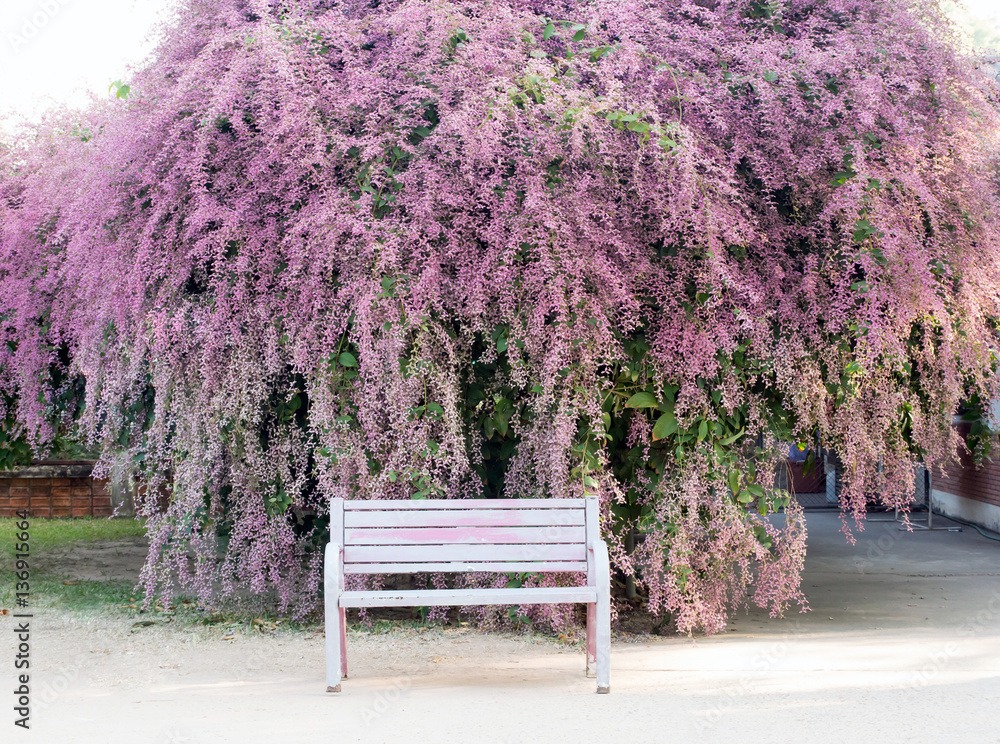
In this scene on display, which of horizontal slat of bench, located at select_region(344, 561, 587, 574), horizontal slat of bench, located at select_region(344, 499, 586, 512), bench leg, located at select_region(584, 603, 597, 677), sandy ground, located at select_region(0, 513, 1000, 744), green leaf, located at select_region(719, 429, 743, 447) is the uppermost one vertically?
green leaf, located at select_region(719, 429, 743, 447)

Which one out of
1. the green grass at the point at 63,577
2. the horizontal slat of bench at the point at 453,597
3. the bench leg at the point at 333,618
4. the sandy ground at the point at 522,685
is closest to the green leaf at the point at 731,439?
the sandy ground at the point at 522,685

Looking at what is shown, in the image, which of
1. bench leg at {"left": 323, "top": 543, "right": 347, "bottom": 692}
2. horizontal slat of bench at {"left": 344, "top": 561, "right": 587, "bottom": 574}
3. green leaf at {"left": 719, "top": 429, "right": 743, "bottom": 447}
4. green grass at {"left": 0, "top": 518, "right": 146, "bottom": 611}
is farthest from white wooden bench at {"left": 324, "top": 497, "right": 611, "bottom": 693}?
green grass at {"left": 0, "top": 518, "right": 146, "bottom": 611}

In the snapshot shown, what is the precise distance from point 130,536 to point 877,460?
31.9 feet

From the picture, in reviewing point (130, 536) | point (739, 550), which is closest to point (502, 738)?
point (739, 550)

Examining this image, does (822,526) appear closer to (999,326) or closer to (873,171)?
(999,326)

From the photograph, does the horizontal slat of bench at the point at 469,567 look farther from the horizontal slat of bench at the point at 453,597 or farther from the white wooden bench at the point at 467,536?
the horizontal slat of bench at the point at 453,597

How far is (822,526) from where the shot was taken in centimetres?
1341

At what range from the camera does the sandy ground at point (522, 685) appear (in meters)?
3.96

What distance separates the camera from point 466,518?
16.4ft

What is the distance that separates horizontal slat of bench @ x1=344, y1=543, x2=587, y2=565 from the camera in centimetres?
496

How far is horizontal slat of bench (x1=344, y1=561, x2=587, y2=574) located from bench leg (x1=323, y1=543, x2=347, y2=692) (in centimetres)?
19

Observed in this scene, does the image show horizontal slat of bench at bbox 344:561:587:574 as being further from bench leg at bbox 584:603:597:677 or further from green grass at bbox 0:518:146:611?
green grass at bbox 0:518:146:611

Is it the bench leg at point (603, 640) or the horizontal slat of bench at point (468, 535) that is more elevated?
the horizontal slat of bench at point (468, 535)

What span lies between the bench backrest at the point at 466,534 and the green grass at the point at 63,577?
327 cm
